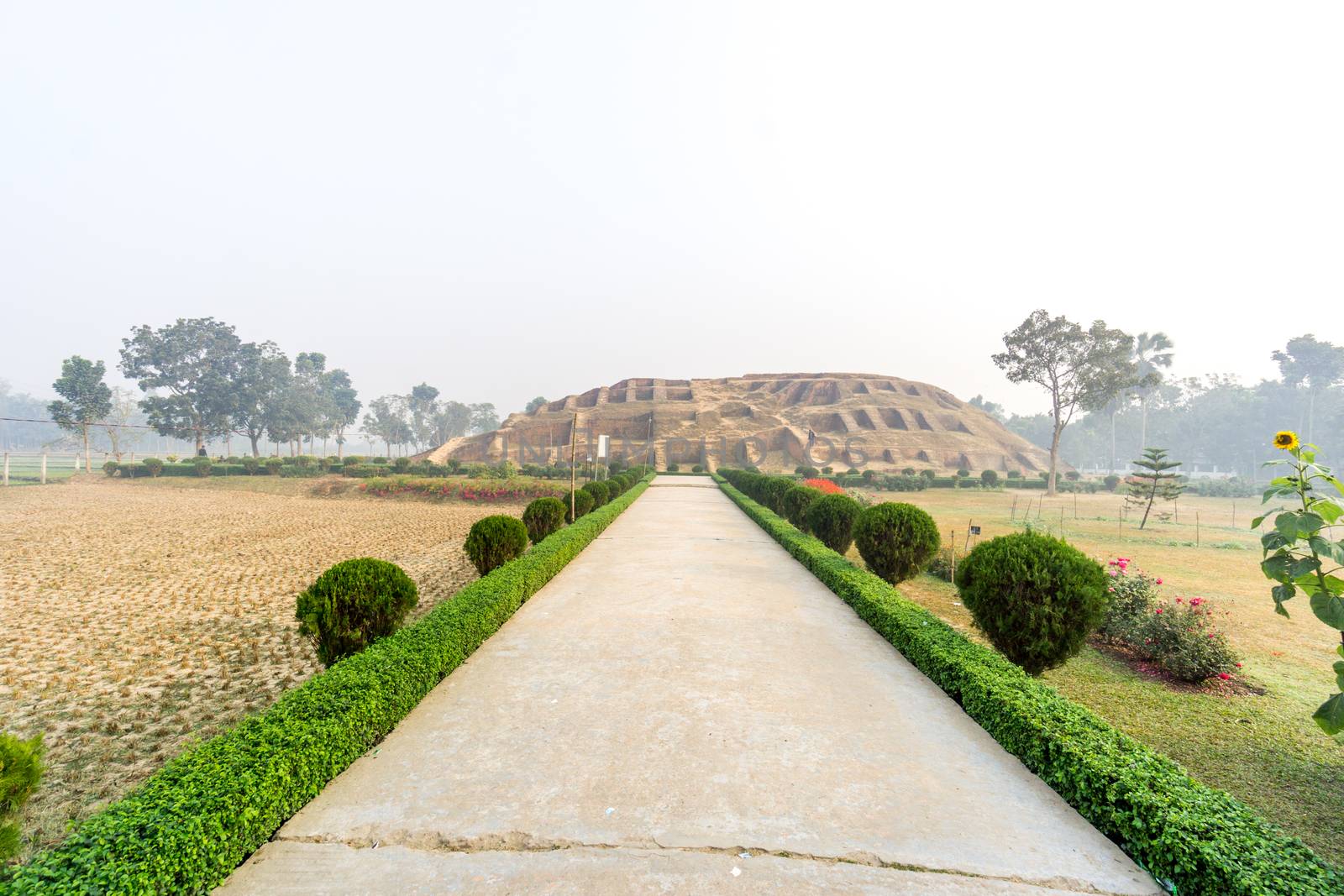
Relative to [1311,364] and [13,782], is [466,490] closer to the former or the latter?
[13,782]

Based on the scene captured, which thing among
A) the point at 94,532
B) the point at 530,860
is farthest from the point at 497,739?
the point at 94,532

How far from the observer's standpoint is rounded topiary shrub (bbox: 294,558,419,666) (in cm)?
453

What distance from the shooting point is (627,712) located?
389 centimetres

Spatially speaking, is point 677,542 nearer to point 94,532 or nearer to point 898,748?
point 898,748

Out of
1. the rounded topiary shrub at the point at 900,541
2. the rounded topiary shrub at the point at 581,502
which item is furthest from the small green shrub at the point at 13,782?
the rounded topiary shrub at the point at 581,502

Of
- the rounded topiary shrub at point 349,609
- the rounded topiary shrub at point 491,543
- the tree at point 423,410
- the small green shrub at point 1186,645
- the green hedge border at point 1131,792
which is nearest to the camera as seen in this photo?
the green hedge border at point 1131,792

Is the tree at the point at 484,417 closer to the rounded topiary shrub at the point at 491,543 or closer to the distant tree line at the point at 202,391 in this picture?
the distant tree line at the point at 202,391

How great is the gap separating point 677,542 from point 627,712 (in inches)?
284

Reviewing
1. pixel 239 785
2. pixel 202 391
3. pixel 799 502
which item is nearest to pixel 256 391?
pixel 202 391

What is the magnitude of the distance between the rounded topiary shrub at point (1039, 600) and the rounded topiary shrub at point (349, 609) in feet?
16.3

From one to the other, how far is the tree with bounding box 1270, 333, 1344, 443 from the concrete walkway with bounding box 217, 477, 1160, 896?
318 feet

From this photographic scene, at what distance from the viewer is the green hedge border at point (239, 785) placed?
78.0 inches

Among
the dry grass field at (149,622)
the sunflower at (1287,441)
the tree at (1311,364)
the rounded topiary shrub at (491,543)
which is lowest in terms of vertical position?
the dry grass field at (149,622)

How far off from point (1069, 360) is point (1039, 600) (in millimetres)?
45746
